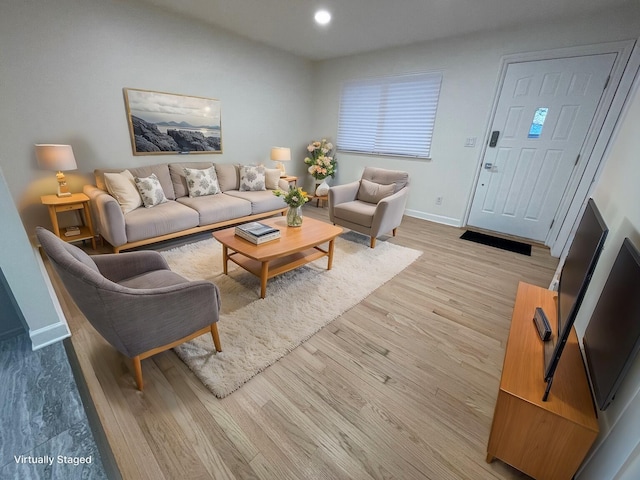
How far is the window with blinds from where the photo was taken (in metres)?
4.08

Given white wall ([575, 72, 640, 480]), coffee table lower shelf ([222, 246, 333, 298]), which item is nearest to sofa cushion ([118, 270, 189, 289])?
coffee table lower shelf ([222, 246, 333, 298])

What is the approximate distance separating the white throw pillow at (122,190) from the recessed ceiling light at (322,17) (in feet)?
9.17

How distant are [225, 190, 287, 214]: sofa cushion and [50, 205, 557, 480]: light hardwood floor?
6.96 ft

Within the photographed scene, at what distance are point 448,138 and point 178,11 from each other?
382cm

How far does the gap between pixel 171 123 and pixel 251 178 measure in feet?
3.92

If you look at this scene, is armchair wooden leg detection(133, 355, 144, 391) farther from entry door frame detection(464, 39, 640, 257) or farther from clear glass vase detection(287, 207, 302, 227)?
entry door frame detection(464, 39, 640, 257)

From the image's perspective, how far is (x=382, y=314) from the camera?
211 cm

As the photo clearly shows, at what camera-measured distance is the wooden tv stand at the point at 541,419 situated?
98cm

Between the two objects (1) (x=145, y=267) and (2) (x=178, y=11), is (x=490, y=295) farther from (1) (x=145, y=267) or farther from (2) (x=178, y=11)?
(2) (x=178, y=11)

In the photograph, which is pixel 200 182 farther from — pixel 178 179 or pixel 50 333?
pixel 50 333

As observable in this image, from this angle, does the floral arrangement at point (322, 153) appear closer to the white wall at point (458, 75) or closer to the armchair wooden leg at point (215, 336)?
the white wall at point (458, 75)

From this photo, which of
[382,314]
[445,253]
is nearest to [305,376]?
[382,314]

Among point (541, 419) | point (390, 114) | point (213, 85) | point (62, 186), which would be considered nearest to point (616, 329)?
point (541, 419)

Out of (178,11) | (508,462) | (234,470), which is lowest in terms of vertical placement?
(234,470)
